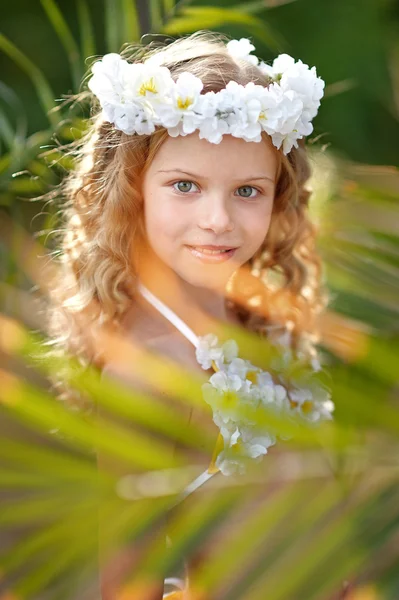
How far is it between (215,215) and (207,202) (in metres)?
0.02

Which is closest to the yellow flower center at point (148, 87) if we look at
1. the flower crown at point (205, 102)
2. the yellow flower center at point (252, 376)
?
the flower crown at point (205, 102)

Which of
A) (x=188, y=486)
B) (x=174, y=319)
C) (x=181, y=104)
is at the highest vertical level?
(x=181, y=104)

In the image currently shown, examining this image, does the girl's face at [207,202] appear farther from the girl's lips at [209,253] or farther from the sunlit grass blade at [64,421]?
the sunlit grass blade at [64,421]

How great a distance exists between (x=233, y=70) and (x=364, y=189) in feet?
0.91

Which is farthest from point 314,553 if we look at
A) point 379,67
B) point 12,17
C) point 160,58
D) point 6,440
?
point 12,17

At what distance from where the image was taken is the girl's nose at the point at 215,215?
83 centimetres

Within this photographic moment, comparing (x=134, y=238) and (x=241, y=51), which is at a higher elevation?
(x=241, y=51)

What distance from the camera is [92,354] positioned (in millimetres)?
981

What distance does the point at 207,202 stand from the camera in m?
0.84

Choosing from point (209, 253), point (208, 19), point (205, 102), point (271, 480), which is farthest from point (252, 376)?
point (208, 19)

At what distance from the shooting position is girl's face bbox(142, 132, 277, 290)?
841mm

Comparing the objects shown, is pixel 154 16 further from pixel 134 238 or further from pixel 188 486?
pixel 188 486

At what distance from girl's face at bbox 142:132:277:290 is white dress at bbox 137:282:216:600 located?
48 mm

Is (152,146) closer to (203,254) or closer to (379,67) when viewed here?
(203,254)
